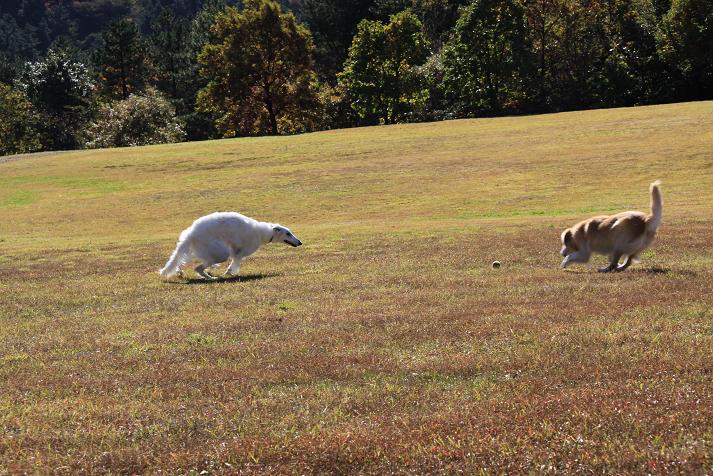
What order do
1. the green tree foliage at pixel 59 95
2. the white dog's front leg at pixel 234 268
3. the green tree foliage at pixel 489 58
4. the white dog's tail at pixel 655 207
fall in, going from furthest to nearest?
1. the green tree foliage at pixel 59 95
2. the green tree foliage at pixel 489 58
3. the white dog's front leg at pixel 234 268
4. the white dog's tail at pixel 655 207

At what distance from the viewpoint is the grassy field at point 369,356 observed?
690cm

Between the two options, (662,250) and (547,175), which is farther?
(547,175)

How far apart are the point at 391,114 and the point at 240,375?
85654mm

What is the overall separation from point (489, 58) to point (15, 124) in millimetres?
60312

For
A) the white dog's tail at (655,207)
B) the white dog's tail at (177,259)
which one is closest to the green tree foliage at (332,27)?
the white dog's tail at (177,259)

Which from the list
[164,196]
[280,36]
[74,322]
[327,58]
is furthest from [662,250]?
[327,58]

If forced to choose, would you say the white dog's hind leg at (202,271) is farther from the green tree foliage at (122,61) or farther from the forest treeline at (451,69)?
the green tree foliage at (122,61)

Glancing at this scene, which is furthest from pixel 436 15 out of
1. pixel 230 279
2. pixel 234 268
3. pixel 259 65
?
pixel 230 279

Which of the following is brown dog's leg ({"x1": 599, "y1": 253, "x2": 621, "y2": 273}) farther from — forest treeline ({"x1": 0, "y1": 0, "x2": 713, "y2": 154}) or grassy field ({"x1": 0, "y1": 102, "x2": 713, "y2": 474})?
forest treeline ({"x1": 0, "y1": 0, "x2": 713, "y2": 154})

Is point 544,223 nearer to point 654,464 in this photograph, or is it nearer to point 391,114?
point 654,464

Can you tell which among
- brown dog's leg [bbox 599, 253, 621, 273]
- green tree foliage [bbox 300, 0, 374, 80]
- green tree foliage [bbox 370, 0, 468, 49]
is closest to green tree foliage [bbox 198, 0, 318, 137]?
green tree foliage [bbox 300, 0, 374, 80]

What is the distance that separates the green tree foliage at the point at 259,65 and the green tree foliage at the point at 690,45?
36156 millimetres

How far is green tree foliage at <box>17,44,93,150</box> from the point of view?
360 ft

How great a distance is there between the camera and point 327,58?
11331cm
